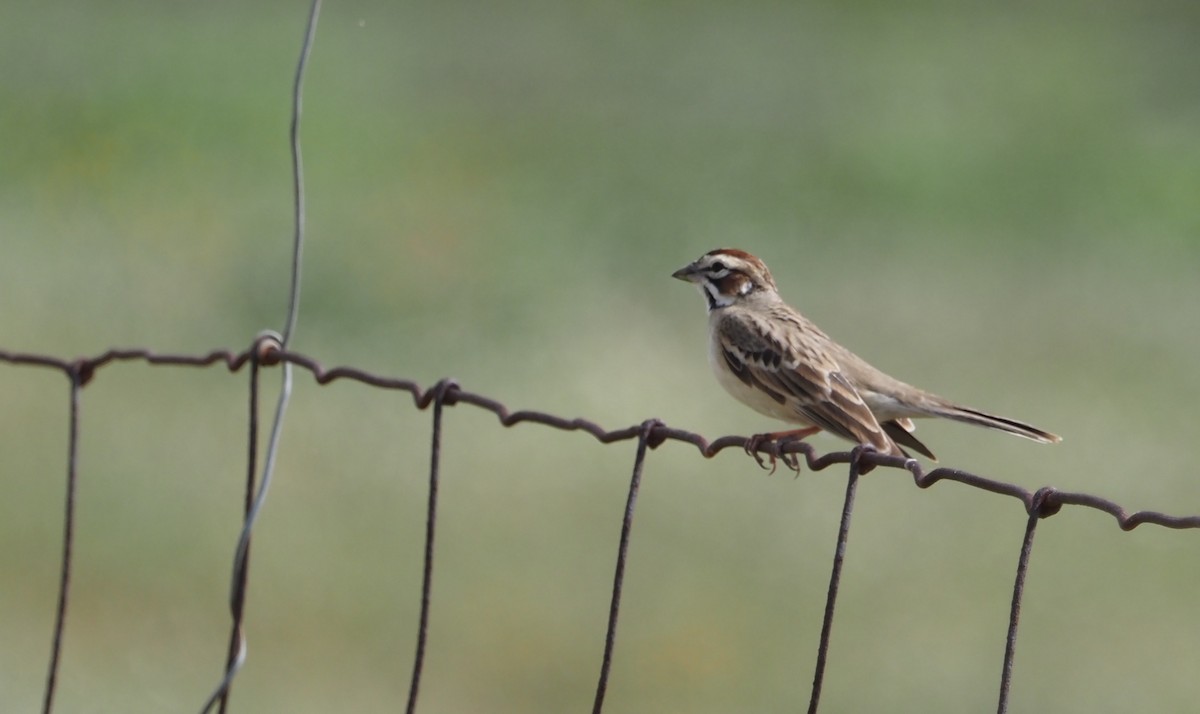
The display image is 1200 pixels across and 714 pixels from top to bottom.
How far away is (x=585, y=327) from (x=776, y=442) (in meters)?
9.43

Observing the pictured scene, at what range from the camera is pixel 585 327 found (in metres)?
15.1

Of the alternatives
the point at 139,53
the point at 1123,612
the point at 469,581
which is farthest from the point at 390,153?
the point at 1123,612

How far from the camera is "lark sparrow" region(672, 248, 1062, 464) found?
20.1 ft

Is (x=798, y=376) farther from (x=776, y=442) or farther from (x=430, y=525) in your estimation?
(x=430, y=525)

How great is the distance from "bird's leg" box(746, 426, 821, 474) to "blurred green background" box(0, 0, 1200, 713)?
4129 millimetres

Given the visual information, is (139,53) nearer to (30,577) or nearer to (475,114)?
(475,114)

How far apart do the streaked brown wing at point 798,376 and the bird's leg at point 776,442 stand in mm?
124

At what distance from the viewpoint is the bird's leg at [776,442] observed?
5.64 meters

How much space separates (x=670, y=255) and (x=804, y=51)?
7959mm

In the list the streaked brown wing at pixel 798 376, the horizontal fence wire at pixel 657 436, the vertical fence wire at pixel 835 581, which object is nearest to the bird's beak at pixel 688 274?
the streaked brown wing at pixel 798 376

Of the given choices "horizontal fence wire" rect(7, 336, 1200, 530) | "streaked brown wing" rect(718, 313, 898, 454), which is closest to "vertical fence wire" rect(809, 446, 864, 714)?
"horizontal fence wire" rect(7, 336, 1200, 530)

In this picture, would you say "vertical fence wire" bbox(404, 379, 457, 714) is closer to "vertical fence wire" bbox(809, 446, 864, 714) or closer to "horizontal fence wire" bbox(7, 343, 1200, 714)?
"horizontal fence wire" bbox(7, 343, 1200, 714)

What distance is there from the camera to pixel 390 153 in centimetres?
1912

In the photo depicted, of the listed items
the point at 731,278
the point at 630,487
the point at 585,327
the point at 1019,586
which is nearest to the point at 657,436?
the point at 630,487
